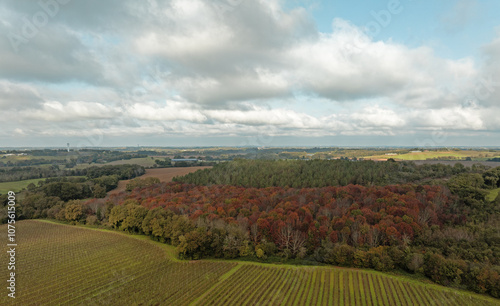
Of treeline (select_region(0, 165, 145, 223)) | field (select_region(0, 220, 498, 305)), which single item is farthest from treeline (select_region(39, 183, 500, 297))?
treeline (select_region(0, 165, 145, 223))

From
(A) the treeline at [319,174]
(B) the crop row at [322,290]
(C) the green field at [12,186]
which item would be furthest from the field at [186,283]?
(C) the green field at [12,186]

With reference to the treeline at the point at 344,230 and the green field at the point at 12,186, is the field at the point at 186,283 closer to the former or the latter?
the treeline at the point at 344,230

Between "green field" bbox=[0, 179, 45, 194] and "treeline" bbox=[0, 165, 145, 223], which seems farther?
"green field" bbox=[0, 179, 45, 194]

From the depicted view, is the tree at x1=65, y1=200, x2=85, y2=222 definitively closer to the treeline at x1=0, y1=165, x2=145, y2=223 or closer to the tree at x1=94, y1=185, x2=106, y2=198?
the treeline at x1=0, y1=165, x2=145, y2=223

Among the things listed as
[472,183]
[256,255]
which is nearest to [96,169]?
[256,255]

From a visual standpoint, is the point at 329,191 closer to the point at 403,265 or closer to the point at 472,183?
the point at 403,265

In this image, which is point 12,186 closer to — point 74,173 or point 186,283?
point 74,173
